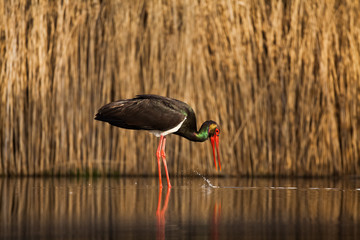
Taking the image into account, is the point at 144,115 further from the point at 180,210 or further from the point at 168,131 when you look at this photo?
the point at 180,210

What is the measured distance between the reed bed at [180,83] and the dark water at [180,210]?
2.04 ft

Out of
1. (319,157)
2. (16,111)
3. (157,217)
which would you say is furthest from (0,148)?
(157,217)

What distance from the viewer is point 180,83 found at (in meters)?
7.41

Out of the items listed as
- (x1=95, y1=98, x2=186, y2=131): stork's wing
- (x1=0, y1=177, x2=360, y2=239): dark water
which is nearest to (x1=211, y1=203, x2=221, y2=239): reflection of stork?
(x1=0, y1=177, x2=360, y2=239): dark water

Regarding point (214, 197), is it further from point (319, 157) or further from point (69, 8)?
point (69, 8)

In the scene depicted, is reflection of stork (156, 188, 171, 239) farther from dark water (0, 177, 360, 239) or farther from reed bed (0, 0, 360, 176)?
reed bed (0, 0, 360, 176)

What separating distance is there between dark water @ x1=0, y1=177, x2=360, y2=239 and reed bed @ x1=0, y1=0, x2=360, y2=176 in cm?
62

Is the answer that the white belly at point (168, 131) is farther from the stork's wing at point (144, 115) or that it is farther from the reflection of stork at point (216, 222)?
the reflection of stork at point (216, 222)

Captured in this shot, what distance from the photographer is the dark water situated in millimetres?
3557

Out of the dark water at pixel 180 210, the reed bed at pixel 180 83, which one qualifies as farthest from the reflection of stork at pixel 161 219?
the reed bed at pixel 180 83

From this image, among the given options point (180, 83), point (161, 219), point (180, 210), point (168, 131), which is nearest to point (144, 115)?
point (168, 131)

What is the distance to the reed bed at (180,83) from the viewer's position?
7430 millimetres

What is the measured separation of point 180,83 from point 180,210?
3051mm

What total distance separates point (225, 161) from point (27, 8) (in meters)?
2.39
